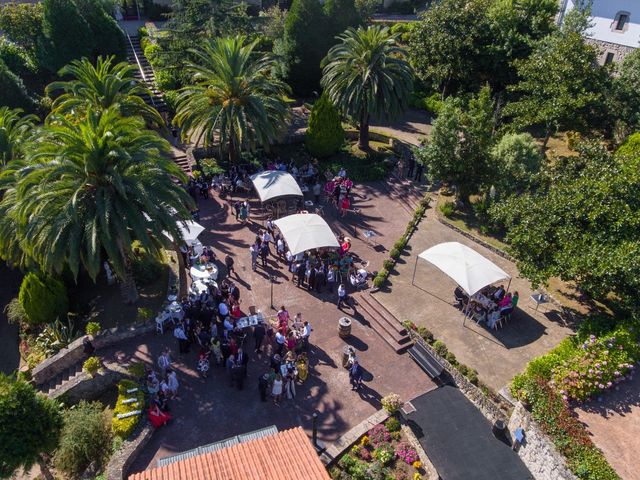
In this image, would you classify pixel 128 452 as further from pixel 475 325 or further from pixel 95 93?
pixel 95 93

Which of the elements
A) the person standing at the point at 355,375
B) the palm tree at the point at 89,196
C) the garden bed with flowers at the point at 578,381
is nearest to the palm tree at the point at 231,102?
the palm tree at the point at 89,196

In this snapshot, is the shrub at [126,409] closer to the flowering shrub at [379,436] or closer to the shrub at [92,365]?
the shrub at [92,365]

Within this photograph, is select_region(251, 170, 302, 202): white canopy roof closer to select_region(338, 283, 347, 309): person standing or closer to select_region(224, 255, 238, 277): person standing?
select_region(224, 255, 238, 277): person standing

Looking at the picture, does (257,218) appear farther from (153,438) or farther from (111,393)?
(153,438)

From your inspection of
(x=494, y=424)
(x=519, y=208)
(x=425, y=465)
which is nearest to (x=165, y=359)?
(x=425, y=465)

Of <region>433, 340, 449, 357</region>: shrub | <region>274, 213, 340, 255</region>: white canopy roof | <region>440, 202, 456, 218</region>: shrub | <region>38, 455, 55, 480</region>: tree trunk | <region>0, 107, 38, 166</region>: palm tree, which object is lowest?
<region>38, 455, 55, 480</region>: tree trunk

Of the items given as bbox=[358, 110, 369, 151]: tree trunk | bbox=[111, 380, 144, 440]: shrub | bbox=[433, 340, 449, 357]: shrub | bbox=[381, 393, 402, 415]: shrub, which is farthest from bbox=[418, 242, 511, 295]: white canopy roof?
bbox=[358, 110, 369, 151]: tree trunk
